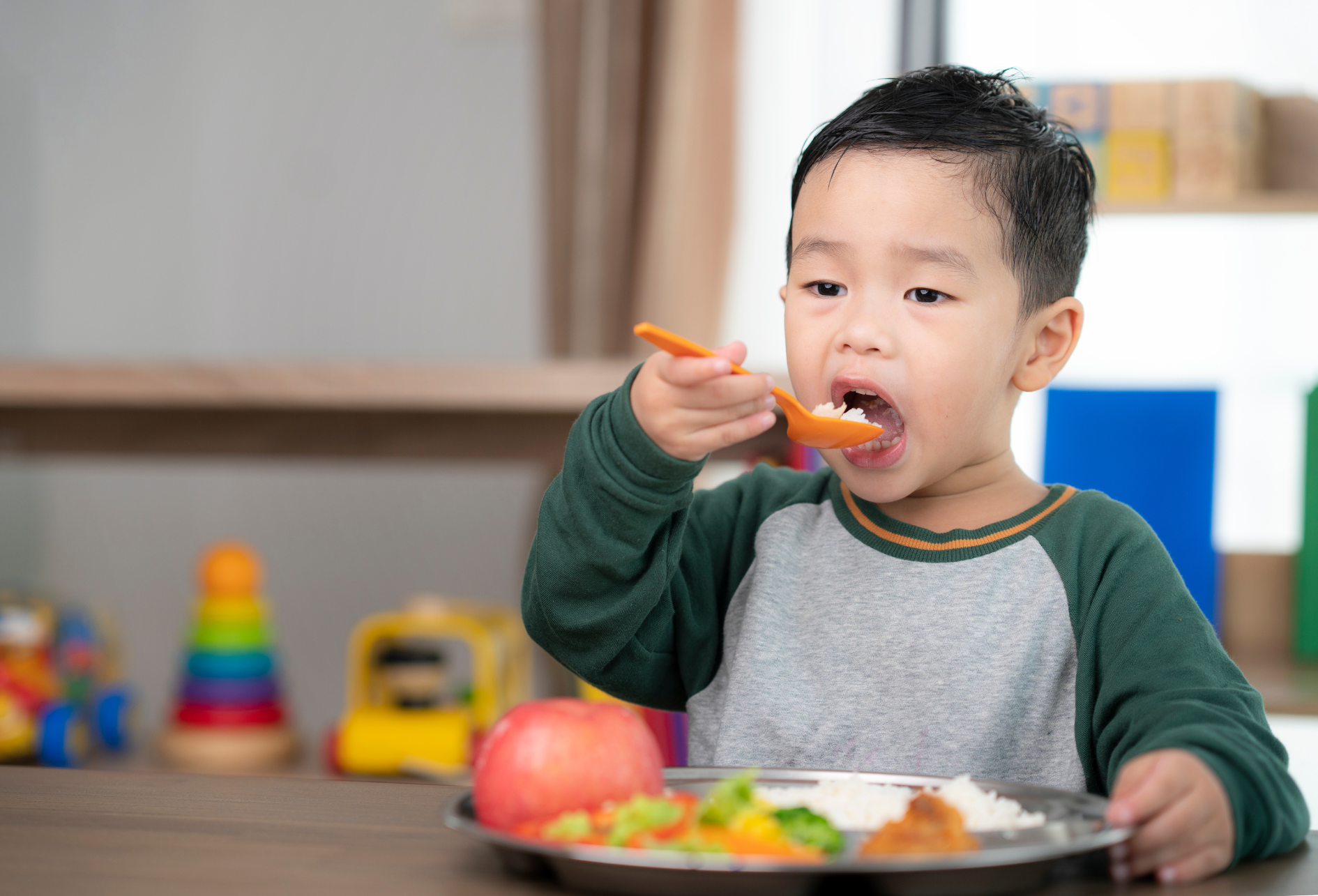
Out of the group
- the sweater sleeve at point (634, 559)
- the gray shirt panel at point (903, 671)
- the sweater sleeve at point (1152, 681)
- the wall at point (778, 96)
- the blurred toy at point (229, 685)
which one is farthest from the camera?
the wall at point (778, 96)

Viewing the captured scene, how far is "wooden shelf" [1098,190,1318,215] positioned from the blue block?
42cm

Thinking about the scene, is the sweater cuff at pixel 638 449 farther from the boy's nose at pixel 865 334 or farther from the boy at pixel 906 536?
the boy's nose at pixel 865 334

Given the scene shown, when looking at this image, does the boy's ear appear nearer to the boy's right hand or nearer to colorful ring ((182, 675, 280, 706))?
the boy's right hand

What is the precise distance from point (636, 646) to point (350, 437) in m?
1.34

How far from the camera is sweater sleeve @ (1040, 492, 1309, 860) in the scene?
55 cm

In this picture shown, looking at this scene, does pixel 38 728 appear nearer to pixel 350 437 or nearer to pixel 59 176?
pixel 350 437

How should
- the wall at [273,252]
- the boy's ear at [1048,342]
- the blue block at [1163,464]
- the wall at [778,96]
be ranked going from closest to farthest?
the boy's ear at [1048,342] → the blue block at [1163,464] → the wall at [778,96] → the wall at [273,252]

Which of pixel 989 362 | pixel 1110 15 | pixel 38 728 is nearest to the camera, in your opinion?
pixel 989 362

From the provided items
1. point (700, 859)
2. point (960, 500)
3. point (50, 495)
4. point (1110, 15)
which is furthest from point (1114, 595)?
point (50, 495)

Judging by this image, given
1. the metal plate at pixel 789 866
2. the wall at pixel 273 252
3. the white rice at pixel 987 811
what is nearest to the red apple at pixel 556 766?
the metal plate at pixel 789 866

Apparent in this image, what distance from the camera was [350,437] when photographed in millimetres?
2061

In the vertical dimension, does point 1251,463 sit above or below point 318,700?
above

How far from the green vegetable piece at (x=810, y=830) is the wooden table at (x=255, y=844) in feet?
0.11

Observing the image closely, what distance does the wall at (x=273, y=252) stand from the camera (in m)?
3.02
